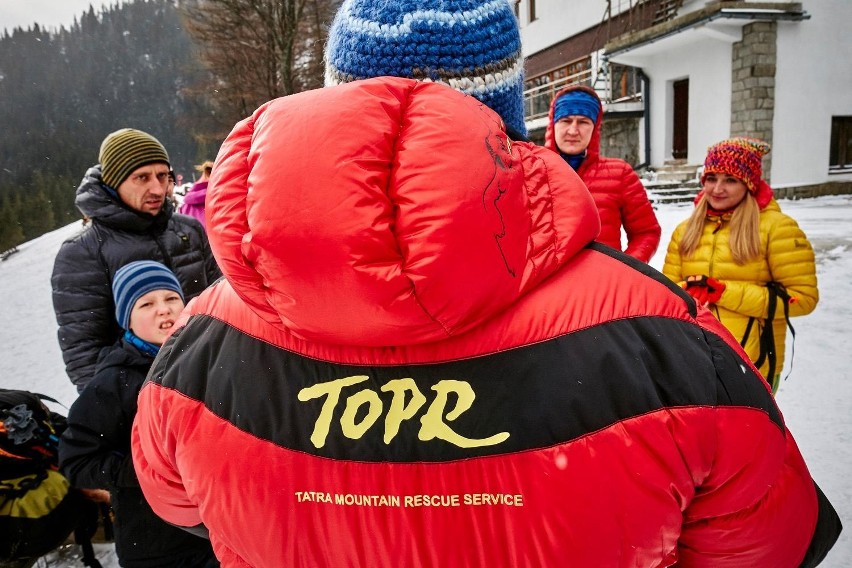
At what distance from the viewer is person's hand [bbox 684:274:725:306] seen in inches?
106

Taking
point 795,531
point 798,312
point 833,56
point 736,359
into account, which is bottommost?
point 798,312

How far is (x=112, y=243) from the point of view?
8.30ft

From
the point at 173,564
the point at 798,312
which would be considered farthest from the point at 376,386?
the point at 798,312

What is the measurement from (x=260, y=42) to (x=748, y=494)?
1607cm

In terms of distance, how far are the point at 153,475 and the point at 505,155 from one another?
2.84 ft

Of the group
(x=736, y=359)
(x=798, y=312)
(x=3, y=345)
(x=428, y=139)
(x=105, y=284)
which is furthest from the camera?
(x=3, y=345)

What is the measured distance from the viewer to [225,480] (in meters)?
0.81

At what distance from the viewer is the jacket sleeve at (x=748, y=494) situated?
757 mm

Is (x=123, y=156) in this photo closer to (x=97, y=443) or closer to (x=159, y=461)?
(x=97, y=443)

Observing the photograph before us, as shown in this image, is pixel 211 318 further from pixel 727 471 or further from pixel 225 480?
pixel 727 471

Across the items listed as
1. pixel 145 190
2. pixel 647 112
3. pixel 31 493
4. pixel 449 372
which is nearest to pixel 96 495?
pixel 31 493

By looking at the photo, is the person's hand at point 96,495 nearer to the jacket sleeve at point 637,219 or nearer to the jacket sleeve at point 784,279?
the jacket sleeve at point 637,219

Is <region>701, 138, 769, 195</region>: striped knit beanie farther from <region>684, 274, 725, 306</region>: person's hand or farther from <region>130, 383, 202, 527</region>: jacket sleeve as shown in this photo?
<region>130, 383, 202, 527</region>: jacket sleeve

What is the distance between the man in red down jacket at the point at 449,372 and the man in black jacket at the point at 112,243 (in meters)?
1.95
